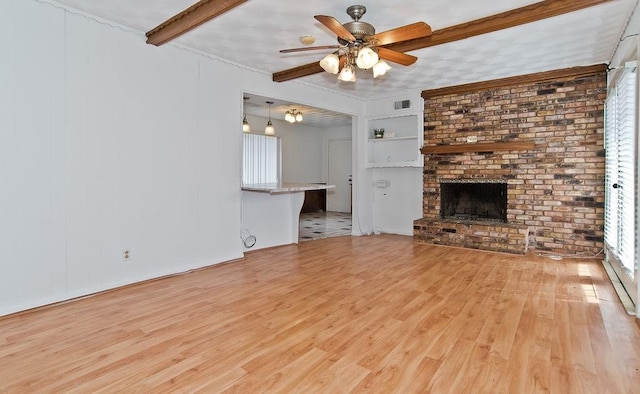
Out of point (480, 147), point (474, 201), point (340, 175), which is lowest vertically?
point (474, 201)

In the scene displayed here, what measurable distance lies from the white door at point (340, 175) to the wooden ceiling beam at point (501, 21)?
19.7ft

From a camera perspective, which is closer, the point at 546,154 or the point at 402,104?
the point at 546,154

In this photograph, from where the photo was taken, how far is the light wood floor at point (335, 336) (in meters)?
1.87

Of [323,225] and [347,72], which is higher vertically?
[347,72]

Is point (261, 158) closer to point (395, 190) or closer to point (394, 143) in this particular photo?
point (394, 143)

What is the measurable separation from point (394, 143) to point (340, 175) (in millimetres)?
3433

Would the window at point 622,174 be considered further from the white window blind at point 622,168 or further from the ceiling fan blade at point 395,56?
the ceiling fan blade at point 395,56

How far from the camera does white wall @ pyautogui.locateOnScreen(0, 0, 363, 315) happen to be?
9.11ft

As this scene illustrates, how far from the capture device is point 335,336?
238cm

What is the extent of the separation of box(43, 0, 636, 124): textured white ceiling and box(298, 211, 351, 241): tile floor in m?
2.75

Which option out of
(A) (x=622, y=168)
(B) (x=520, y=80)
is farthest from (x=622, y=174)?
(B) (x=520, y=80)

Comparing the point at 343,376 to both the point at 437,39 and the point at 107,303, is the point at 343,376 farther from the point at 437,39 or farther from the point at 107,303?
the point at 437,39

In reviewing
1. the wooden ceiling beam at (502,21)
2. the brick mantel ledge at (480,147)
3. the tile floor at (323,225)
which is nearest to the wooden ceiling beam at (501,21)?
the wooden ceiling beam at (502,21)

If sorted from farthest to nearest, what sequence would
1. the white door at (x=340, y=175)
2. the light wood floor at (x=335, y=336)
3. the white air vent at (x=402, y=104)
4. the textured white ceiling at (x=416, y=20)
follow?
the white door at (x=340, y=175) < the white air vent at (x=402, y=104) < the textured white ceiling at (x=416, y=20) < the light wood floor at (x=335, y=336)
